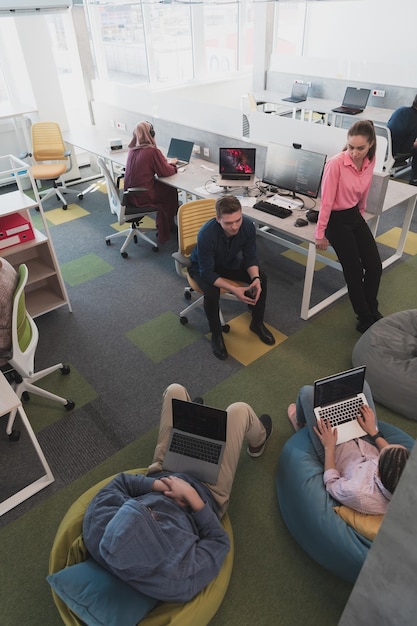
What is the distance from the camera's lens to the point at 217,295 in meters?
3.11

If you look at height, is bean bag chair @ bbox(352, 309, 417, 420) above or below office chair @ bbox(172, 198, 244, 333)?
below

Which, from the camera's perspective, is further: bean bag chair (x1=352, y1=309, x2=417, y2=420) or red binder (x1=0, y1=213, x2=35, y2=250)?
red binder (x1=0, y1=213, x2=35, y2=250)

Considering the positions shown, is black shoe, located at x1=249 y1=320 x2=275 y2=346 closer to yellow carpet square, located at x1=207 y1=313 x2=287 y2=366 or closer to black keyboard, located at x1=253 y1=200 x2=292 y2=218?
yellow carpet square, located at x1=207 y1=313 x2=287 y2=366

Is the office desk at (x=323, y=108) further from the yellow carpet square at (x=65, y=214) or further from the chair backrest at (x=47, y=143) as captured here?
the yellow carpet square at (x=65, y=214)

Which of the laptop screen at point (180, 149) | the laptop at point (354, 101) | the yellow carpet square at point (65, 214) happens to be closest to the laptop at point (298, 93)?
the laptop at point (354, 101)

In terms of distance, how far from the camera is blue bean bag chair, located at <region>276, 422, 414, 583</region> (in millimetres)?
1769

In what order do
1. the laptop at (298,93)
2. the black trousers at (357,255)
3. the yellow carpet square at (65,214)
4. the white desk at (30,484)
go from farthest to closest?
the laptop at (298,93) → the yellow carpet square at (65,214) → the black trousers at (357,255) → the white desk at (30,484)

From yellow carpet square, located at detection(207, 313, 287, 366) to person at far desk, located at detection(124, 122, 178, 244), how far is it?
1480mm

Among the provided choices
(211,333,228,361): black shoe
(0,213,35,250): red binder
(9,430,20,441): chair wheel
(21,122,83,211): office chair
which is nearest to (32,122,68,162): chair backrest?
(21,122,83,211): office chair

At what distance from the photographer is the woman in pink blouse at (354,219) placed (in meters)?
2.93

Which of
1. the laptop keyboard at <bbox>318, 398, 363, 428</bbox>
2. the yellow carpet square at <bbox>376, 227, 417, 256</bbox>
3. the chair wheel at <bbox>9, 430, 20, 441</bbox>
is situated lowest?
the yellow carpet square at <bbox>376, 227, 417, 256</bbox>

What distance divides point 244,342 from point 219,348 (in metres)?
0.24

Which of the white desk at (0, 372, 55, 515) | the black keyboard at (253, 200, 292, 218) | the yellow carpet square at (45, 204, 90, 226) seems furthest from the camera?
the yellow carpet square at (45, 204, 90, 226)

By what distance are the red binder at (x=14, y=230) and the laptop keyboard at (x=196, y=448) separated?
79.4 inches
